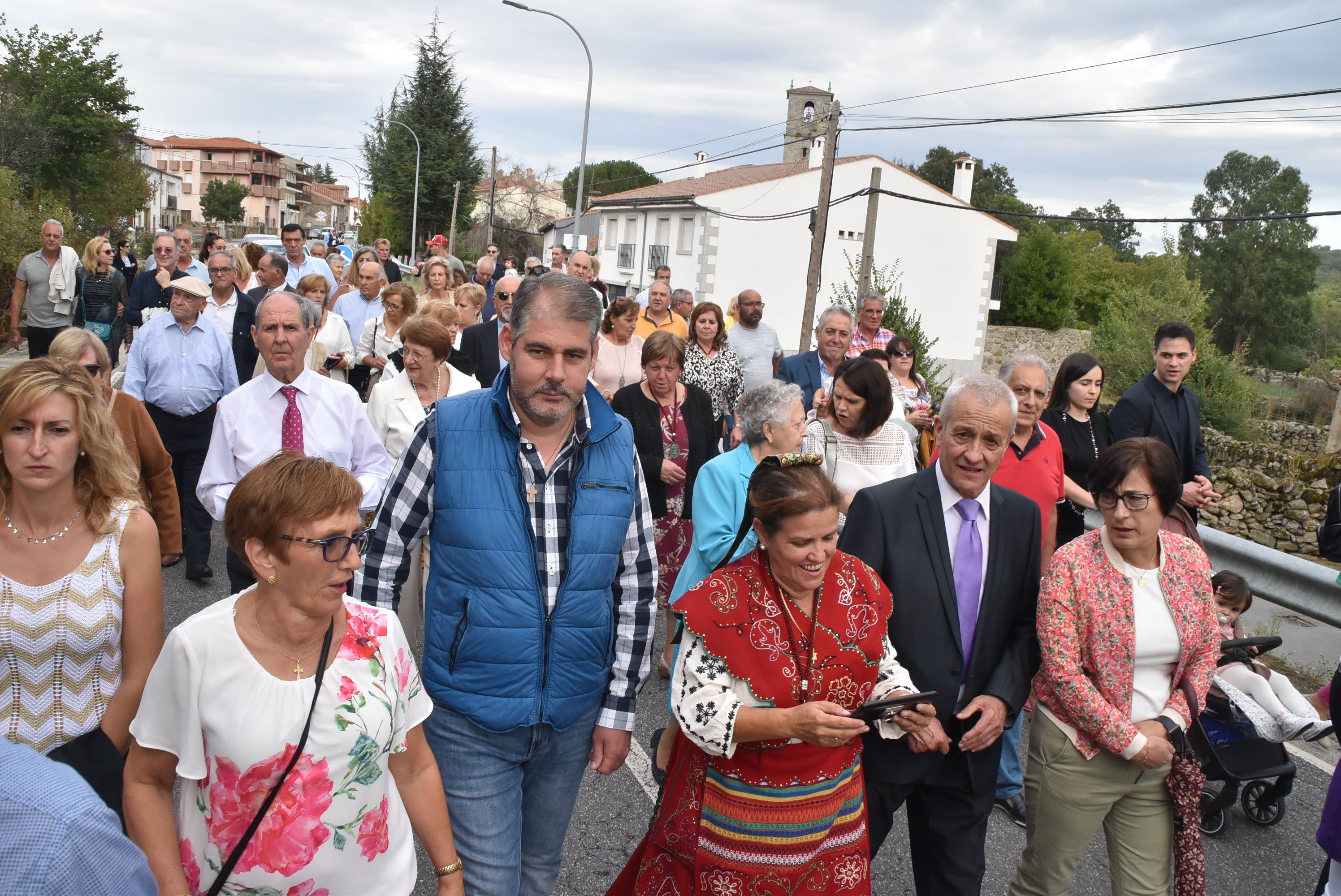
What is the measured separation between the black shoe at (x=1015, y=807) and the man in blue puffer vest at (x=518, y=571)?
2357mm

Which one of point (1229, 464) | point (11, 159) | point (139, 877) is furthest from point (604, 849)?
point (11, 159)

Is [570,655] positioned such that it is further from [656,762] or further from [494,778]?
[656,762]

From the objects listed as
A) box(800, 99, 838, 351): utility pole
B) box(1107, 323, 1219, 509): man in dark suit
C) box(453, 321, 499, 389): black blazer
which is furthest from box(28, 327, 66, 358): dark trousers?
box(800, 99, 838, 351): utility pole

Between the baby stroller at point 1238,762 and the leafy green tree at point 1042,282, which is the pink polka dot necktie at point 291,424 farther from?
the leafy green tree at point 1042,282

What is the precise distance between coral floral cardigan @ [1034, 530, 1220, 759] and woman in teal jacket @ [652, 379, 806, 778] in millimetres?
1003

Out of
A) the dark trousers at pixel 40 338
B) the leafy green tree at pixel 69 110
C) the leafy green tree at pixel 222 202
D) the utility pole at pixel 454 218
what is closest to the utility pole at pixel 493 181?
the utility pole at pixel 454 218

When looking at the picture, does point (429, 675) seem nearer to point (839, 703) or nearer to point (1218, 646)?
point (839, 703)

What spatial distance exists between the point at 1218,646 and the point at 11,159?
26.2 meters

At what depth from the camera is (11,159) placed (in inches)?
859

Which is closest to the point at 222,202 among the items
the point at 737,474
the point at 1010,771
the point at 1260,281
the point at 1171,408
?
the point at 1260,281

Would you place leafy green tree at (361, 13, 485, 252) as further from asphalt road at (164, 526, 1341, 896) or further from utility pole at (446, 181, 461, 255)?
asphalt road at (164, 526, 1341, 896)

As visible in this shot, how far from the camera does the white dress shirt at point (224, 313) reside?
7.88m

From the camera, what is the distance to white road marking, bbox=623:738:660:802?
427 centimetres

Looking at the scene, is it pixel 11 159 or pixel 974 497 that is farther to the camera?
pixel 11 159
